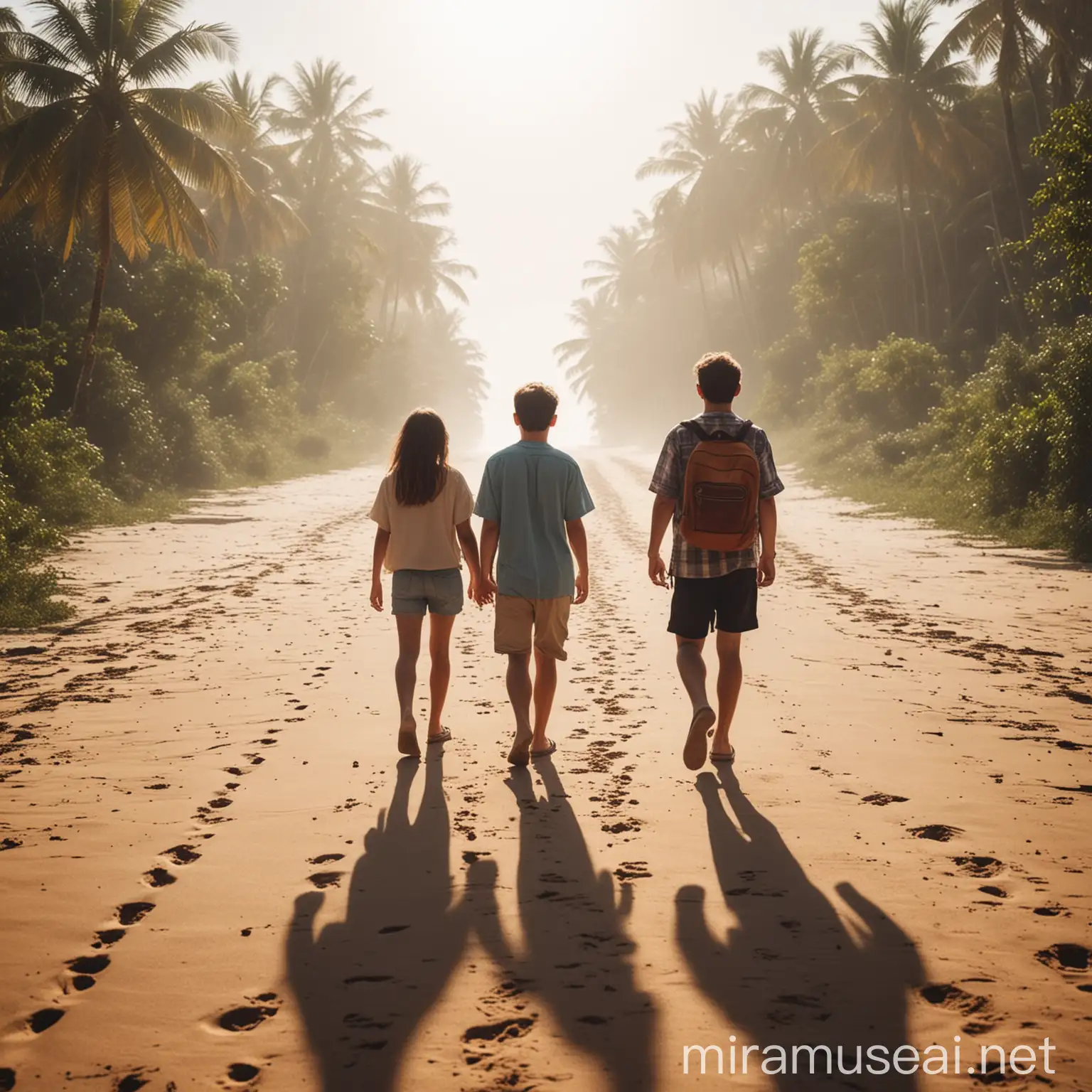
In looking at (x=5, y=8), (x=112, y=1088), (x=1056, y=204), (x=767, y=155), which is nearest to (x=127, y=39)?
(x=5, y=8)

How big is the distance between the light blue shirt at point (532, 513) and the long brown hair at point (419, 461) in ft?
0.82

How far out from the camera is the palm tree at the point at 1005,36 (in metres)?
23.7

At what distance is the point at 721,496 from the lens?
15.3 ft

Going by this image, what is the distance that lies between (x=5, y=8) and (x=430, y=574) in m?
20.0

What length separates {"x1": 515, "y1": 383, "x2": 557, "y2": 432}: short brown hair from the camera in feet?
16.3

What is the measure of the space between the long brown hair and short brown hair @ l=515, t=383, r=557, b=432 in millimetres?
377

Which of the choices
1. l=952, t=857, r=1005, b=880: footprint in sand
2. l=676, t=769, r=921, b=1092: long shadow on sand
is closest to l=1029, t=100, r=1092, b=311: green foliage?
l=952, t=857, r=1005, b=880: footprint in sand

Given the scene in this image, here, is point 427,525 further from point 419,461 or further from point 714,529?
point 714,529

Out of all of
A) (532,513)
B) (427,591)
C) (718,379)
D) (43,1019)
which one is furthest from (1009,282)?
(43,1019)

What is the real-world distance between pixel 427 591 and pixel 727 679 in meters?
1.43

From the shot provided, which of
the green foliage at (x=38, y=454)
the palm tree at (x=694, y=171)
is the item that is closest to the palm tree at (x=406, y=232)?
the palm tree at (x=694, y=171)

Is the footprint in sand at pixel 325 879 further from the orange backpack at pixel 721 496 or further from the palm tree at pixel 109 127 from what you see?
the palm tree at pixel 109 127

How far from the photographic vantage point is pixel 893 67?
100 feet

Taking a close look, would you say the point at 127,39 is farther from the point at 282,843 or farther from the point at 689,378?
the point at 689,378
